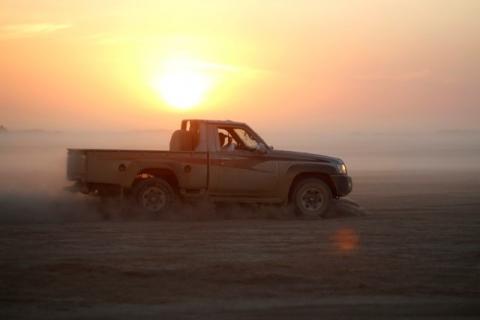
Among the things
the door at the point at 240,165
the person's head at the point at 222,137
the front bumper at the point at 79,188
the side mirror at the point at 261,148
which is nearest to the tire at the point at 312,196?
the door at the point at 240,165

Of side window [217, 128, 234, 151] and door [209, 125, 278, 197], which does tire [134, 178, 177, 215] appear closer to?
door [209, 125, 278, 197]

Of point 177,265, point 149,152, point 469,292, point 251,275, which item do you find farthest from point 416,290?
point 149,152

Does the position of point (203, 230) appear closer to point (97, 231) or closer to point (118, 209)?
point (97, 231)

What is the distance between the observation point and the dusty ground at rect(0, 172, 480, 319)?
8.40 metres

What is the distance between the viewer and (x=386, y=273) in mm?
10102

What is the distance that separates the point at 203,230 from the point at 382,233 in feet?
9.94

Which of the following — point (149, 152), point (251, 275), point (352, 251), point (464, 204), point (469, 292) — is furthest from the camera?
point (464, 204)

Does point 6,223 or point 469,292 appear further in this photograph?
point 6,223

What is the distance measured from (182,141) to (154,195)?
137 cm

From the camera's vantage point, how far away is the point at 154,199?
16.6 meters

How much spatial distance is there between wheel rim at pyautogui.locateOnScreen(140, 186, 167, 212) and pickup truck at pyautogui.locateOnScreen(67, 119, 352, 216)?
0.06 ft

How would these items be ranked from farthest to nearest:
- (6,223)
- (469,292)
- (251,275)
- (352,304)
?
(6,223), (251,275), (469,292), (352,304)

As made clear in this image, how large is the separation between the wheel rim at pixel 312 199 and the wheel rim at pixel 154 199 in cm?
286

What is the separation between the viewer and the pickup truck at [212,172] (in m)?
16.4
